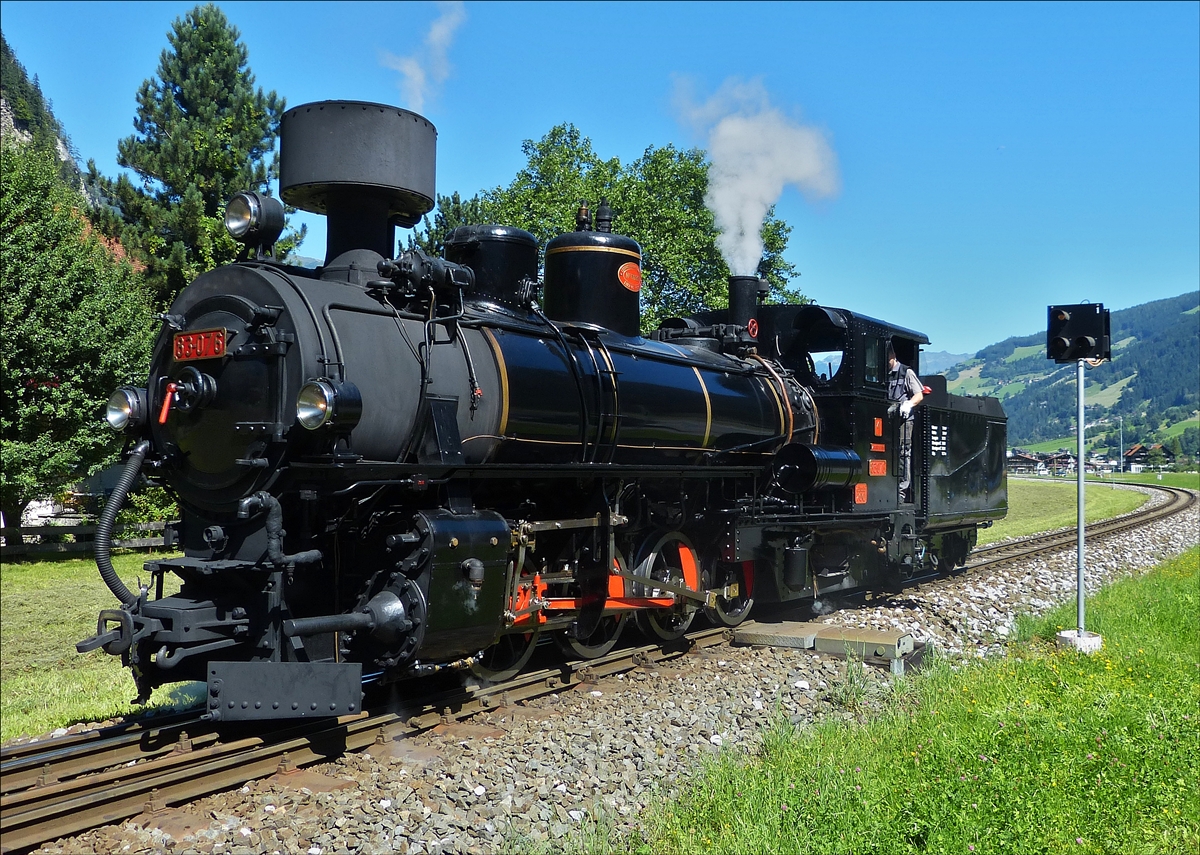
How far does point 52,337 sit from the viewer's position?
1623 cm

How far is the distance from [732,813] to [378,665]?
241 cm

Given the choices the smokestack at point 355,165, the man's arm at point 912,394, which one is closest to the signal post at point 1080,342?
the man's arm at point 912,394

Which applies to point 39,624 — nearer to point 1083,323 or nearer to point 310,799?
point 310,799

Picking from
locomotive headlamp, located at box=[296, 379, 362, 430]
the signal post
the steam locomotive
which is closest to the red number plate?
the steam locomotive

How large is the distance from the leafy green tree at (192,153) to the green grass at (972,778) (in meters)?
15.5

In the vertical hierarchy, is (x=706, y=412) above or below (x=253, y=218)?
below

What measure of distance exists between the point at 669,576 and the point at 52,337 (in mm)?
12634

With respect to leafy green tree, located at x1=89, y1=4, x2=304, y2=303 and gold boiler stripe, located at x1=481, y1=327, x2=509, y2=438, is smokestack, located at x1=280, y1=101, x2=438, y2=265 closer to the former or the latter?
gold boiler stripe, located at x1=481, y1=327, x2=509, y2=438

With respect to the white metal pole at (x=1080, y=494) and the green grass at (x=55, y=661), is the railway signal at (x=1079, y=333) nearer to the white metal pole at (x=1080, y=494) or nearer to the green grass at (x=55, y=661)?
the white metal pole at (x=1080, y=494)

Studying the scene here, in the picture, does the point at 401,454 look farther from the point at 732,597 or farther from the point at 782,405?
the point at 782,405

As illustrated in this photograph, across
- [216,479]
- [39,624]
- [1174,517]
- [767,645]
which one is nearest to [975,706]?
[767,645]

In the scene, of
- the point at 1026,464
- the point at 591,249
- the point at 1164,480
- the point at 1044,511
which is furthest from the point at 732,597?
the point at 1026,464

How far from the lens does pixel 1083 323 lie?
9570 millimetres

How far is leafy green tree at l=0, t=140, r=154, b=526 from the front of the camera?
16.0 metres
